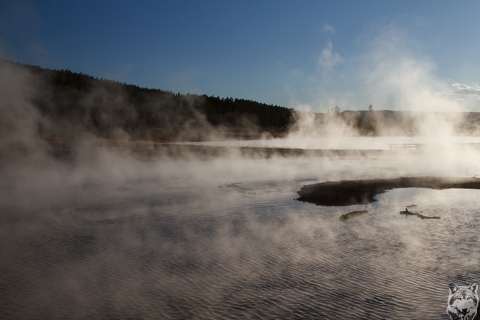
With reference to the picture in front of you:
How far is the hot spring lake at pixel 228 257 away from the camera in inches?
145

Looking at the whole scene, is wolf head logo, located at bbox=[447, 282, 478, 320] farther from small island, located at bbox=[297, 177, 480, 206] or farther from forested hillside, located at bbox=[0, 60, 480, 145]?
forested hillside, located at bbox=[0, 60, 480, 145]

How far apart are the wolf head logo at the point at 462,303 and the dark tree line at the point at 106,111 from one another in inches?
559

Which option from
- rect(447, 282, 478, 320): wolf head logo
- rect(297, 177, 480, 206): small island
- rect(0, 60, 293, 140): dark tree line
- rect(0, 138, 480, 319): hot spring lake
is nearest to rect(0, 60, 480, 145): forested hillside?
rect(0, 60, 293, 140): dark tree line

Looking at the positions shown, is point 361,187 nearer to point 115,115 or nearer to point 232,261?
point 232,261

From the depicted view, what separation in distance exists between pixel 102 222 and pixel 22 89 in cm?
915

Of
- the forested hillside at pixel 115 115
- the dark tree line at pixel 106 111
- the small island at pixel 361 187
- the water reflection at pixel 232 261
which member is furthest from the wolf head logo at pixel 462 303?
the dark tree line at pixel 106 111

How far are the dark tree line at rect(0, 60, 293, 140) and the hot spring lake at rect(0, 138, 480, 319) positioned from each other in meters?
8.53

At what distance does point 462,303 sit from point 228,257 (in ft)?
10.2

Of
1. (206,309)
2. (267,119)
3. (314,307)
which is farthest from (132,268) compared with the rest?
(267,119)

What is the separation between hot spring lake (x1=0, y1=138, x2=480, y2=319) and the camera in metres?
3.69

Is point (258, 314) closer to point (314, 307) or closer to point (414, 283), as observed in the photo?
point (314, 307)

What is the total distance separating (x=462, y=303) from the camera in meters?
3.13

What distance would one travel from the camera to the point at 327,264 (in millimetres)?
4781

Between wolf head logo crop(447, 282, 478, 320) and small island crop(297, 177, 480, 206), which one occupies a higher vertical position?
small island crop(297, 177, 480, 206)
